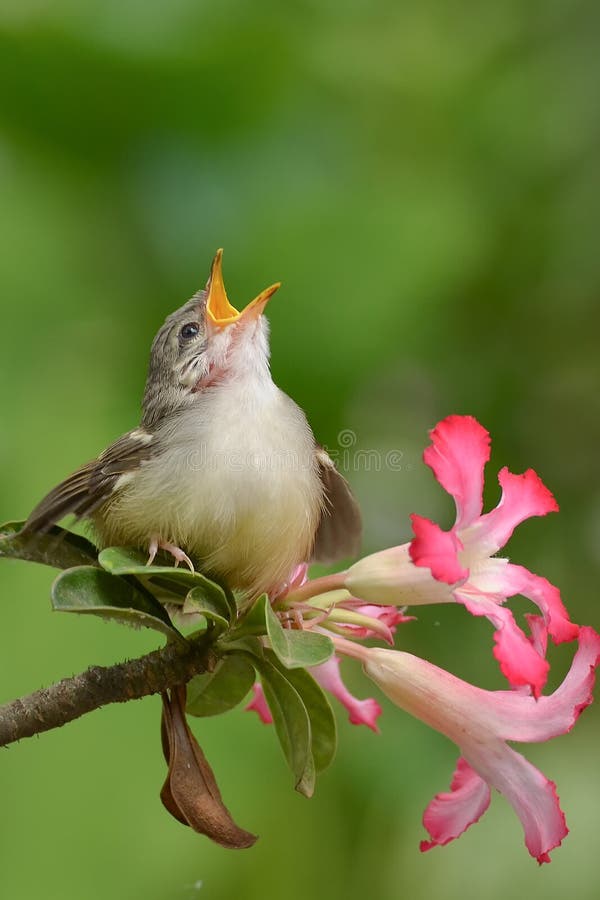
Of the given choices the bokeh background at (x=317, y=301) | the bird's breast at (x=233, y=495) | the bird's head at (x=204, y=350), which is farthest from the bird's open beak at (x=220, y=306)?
the bokeh background at (x=317, y=301)

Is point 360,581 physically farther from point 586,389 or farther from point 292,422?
point 586,389

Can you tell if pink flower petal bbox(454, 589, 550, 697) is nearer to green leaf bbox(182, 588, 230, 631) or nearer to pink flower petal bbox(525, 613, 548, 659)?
pink flower petal bbox(525, 613, 548, 659)

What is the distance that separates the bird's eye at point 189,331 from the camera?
3.83 feet

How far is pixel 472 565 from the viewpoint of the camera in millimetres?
890

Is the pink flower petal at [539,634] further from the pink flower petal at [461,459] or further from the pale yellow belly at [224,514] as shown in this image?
the pale yellow belly at [224,514]

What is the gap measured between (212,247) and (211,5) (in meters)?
0.53

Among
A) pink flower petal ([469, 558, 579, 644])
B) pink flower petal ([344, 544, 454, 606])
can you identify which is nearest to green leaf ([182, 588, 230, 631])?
pink flower petal ([344, 544, 454, 606])

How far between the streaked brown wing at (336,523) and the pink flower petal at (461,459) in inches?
10.3

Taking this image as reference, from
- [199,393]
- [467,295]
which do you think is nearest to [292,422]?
[199,393]

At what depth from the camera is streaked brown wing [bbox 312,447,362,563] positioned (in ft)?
3.69

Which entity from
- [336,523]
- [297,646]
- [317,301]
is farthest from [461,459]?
[317,301]

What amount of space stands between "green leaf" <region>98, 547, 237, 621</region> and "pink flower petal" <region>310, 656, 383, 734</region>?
0.53 ft

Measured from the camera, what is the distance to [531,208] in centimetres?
232

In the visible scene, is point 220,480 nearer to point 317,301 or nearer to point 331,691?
point 331,691
